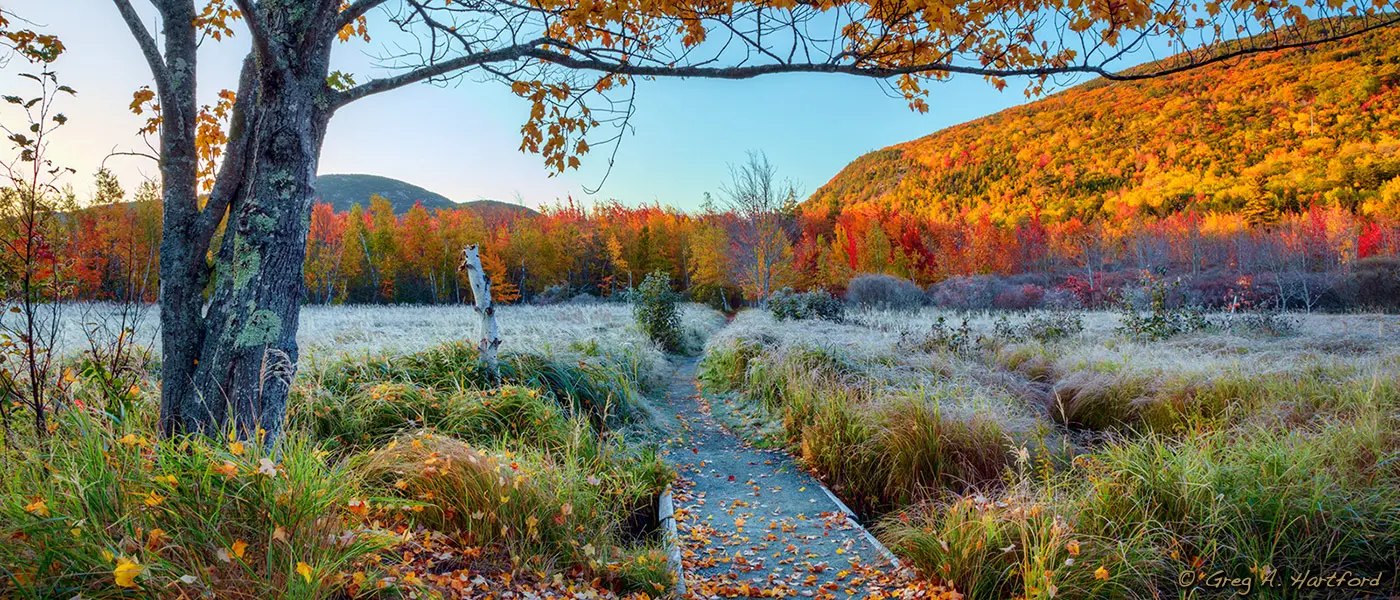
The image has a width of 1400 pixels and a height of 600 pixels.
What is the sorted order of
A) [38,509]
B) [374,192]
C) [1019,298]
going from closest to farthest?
[38,509] < [1019,298] < [374,192]

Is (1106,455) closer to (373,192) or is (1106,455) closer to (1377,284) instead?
(1377,284)

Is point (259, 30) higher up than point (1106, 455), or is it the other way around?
point (259, 30)

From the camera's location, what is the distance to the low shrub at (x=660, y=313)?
15211 millimetres

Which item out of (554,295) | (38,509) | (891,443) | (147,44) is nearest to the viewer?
(38,509)

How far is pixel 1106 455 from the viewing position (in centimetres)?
400

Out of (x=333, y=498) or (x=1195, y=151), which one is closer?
(x=333, y=498)

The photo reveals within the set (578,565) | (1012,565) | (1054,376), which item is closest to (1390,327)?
(1054,376)

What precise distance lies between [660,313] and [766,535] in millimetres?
11307

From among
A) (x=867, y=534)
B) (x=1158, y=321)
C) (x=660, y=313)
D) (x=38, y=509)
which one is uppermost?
(x=38, y=509)

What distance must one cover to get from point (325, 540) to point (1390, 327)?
57.0ft

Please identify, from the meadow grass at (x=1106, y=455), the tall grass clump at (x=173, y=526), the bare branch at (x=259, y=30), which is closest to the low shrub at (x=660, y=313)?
the meadow grass at (x=1106, y=455)

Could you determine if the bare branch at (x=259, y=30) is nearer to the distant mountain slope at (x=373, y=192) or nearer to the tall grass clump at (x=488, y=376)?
the tall grass clump at (x=488, y=376)

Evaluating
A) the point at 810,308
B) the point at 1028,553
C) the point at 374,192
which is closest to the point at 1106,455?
the point at 1028,553

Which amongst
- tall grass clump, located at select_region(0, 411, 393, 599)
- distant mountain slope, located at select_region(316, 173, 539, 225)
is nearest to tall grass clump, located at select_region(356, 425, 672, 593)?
tall grass clump, located at select_region(0, 411, 393, 599)
